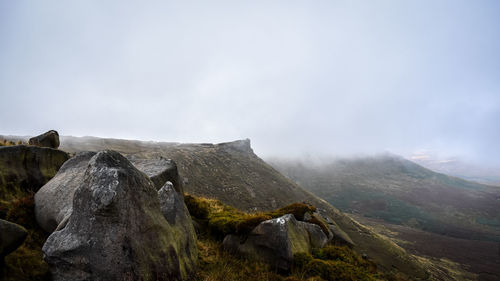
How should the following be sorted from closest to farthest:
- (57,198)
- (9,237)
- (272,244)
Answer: (9,237) < (57,198) < (272,244)

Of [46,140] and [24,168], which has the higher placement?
[46,140]

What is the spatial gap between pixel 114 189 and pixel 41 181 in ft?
26.7

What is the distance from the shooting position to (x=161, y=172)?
1195 centimetres

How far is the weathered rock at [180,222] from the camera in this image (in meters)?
7.45

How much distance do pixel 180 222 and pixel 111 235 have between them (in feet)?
9.90

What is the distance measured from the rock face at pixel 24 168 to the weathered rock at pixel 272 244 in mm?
9518

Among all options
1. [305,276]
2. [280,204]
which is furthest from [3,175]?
[280,204]

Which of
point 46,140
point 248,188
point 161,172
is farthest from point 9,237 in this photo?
point 248,188

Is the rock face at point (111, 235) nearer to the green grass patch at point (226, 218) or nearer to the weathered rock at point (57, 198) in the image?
the weathered rock at point (57, 198)

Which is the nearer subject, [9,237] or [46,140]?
[9,237]

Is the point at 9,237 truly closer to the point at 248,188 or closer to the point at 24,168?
the point at 24,168

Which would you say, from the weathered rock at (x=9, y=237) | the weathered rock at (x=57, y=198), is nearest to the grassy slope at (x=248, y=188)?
the weathered rock at (x=57, y=198)

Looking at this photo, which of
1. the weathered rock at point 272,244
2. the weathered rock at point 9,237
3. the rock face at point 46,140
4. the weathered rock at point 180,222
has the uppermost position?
the rock face at point 46,140

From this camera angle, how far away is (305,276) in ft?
28.7
